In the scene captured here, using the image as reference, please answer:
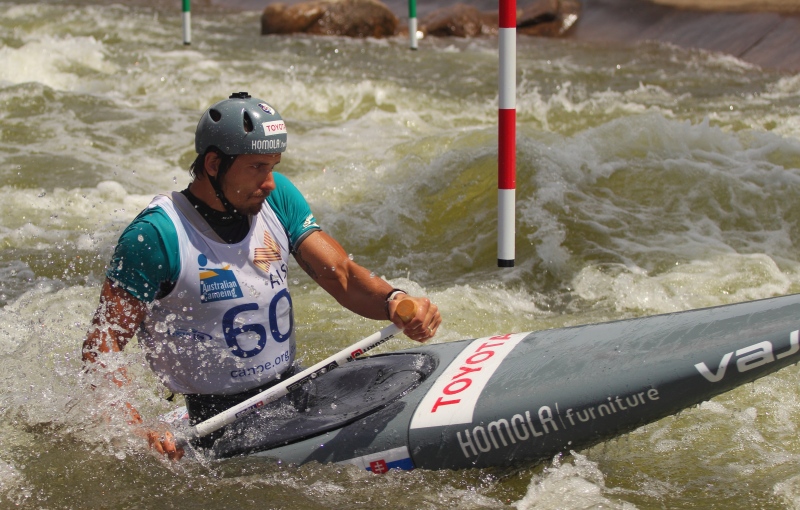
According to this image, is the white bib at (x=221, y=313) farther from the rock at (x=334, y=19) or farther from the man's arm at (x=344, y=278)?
the rock at (x=334, y=19)

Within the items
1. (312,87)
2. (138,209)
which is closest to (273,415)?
(138,209)

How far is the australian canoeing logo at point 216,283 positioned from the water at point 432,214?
0.35m

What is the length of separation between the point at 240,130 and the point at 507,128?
176 centimetres

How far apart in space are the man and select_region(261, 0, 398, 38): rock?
419 inches

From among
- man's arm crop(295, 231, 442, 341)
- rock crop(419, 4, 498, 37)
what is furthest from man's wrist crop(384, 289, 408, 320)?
rock crop(419, 4, 498, 37)

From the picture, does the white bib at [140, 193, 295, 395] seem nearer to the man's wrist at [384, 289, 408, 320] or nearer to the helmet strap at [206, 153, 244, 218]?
the helmet strap at [206, 153, 244, 218]

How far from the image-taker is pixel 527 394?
9.36ft

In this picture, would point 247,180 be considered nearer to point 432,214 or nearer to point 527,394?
point 527,394

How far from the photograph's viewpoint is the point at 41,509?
3.01 metres

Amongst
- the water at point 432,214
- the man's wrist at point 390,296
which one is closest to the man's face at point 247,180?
the man's wrist at point 390,296

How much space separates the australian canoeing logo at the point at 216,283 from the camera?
2836mm

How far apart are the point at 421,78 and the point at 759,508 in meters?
7.88

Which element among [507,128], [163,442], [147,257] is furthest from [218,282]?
[507,128]

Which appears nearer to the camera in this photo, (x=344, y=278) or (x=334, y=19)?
(x=344, y=278)
